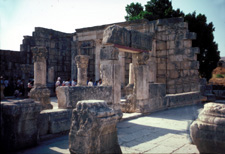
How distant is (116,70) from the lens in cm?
678

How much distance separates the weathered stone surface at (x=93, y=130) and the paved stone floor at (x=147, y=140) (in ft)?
1.95

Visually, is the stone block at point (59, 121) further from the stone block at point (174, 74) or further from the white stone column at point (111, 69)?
the stone block at point (174, 74)

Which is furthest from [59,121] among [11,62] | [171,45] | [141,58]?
[11,62]

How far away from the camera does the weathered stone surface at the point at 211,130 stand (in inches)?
131

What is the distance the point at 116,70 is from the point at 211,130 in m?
3.86

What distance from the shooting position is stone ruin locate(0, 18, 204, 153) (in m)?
4.88

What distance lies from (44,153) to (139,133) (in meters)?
2.38

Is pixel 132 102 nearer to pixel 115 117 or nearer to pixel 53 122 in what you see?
pixel 53 122

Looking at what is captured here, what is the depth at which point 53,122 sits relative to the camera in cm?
462

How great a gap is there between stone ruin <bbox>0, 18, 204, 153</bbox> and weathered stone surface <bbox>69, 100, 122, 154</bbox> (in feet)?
0.05

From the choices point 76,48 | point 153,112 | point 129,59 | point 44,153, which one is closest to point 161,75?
point 129,59

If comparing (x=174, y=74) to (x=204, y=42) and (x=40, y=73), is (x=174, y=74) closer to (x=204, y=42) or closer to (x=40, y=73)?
(x=40, y=73)

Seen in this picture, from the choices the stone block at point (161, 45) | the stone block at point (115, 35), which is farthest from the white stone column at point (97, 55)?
the stone block at point (115, 35)

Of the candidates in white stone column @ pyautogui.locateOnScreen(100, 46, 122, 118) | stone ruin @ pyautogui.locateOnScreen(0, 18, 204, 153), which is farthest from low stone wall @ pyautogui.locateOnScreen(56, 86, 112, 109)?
white stone column @ pyautogui.locateOnScreen(100, 46, 122, 118)
